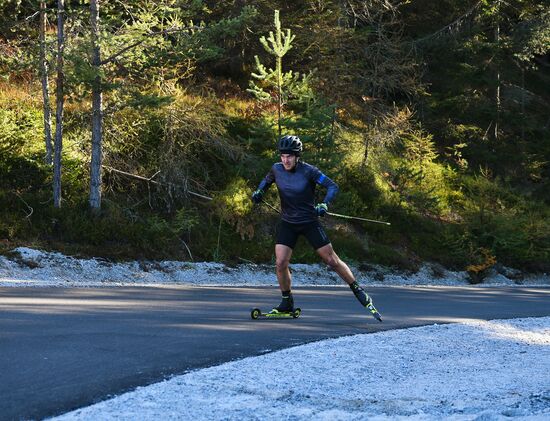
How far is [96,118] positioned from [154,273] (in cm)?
411

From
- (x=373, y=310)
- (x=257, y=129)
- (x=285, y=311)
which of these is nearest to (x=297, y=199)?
(x=285, y=311)

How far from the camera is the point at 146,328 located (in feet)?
29.0

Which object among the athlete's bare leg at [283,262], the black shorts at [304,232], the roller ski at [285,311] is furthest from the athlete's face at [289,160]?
the roller ski at [285,311]

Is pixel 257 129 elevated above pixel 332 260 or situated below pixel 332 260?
above

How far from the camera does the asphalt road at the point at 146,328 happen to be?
6073mm

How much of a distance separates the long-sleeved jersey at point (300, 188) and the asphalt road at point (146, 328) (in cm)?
140

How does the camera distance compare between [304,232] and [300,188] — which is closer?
[300,188]

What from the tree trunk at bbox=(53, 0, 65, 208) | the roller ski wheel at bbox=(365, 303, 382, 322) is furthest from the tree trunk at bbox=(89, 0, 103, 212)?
the roller ski wheel at bbox=(365, 303, 382, 322)

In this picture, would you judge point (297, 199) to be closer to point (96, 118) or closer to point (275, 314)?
point (275, 314)

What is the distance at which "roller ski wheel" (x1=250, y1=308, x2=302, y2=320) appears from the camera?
10.2m

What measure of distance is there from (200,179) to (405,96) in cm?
1365

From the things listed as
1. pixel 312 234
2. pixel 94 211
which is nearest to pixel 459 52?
pixel 94 211

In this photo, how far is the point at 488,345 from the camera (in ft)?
30.2

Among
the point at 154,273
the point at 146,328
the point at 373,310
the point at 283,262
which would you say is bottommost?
the point at 146,328
